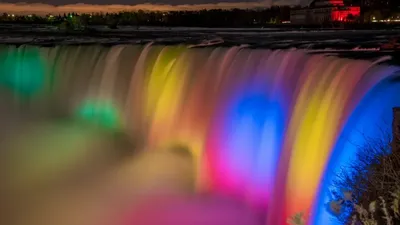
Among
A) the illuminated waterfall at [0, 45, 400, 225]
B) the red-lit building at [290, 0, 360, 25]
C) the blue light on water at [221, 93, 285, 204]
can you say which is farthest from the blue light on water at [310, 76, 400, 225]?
the red-lit building at [290, 0, 360, 25]

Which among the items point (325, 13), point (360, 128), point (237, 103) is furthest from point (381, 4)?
point (360, 128)

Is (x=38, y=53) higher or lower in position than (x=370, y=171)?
higher

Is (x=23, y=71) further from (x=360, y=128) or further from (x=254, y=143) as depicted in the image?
(x=360, y=128)

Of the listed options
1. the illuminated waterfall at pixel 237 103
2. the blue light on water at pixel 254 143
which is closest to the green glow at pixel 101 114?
the illuminated waterfall at pixel 237 103

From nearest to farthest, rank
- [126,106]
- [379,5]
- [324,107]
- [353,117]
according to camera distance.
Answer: [353,117] < [324,107] < [126,106] < [379,5]

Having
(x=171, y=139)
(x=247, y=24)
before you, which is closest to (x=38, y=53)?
(x=171, y=139)

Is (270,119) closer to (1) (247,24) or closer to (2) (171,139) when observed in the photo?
(2) (171,139)

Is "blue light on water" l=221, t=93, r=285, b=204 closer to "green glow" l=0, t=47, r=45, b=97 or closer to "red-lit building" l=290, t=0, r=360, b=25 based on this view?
"green glow" l=0, t=47, r=45, b=97

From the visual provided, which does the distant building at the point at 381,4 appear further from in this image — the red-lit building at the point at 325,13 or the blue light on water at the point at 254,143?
A: the blue light on water at the point at 254,143
